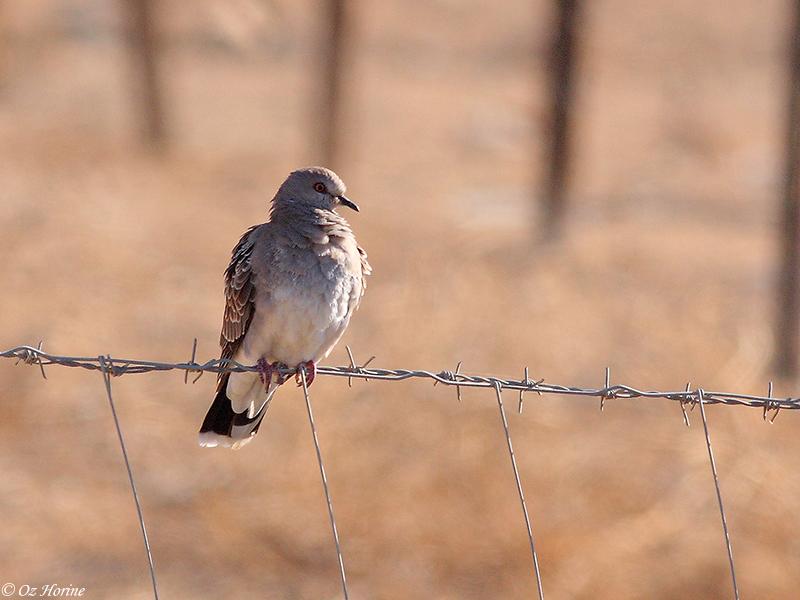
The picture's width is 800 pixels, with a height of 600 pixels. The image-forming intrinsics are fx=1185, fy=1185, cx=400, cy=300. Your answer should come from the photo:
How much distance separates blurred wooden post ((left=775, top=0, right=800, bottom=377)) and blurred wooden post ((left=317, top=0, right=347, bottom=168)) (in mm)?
6747

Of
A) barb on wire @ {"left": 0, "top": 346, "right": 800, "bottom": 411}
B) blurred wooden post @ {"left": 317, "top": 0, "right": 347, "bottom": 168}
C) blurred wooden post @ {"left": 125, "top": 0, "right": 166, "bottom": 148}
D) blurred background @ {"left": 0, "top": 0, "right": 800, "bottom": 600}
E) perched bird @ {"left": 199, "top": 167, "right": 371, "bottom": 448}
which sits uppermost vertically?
blurred wooden post @ {"left": 125, "top": 0, "right": 166, "bottom": 148}

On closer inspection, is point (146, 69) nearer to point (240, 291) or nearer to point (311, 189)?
point (311, 189)

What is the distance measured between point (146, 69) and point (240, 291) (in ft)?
44.6

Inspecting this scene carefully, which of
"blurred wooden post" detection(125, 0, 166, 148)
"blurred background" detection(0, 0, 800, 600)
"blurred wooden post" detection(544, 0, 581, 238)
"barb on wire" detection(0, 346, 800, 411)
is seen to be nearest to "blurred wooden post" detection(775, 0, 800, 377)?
"blurred background" detection(0, 0, 800, 600)

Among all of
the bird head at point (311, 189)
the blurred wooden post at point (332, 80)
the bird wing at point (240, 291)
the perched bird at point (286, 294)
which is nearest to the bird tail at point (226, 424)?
the perched bird at point (286, 294)

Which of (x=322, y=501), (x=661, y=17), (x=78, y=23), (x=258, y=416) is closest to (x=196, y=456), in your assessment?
(x=322, y=501)

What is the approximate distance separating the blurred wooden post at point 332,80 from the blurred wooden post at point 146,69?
2.99 meters

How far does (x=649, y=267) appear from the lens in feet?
42.6

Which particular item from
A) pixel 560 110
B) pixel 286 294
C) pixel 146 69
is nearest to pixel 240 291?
pixel 286 294

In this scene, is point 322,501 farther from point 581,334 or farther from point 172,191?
point 172,191

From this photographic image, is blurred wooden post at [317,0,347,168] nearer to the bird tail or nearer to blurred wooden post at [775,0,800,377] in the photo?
blurred wooden post at [775,0,800,377]

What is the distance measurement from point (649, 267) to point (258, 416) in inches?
332

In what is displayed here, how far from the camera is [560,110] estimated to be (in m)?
13.9

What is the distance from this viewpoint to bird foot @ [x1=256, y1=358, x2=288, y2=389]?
509 cm
